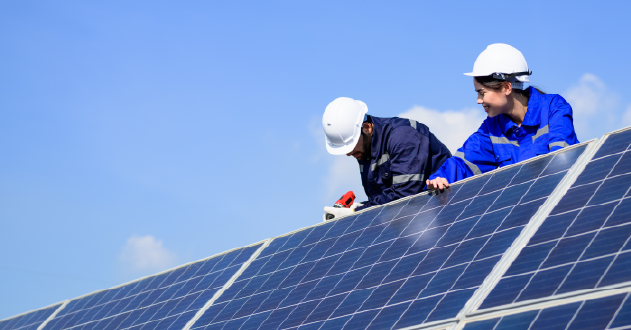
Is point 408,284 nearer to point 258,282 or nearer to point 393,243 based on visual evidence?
point 393,243

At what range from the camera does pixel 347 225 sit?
8.09 meters

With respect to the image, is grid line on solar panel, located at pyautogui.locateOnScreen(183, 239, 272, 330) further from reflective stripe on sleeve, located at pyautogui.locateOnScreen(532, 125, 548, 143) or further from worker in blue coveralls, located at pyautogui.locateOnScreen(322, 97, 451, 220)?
reflective stripe on sleeve, located at pyautogui.locateOnScreen(532, 125, 548, 143)

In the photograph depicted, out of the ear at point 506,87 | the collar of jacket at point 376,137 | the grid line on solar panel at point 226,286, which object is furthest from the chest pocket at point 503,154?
the grid line on solar panel at point 226,286

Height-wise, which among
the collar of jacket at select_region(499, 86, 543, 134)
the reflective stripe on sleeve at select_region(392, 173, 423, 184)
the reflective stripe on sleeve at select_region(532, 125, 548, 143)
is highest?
the collar of jacket at select_region(499, 86, 543, 134)

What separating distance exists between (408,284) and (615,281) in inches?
72.9

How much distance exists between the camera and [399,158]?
29.0 feet

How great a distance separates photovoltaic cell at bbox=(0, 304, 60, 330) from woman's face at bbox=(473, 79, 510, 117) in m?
6.89

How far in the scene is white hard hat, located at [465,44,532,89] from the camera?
7965 mm

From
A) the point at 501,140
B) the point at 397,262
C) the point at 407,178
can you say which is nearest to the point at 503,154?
the point at 501,140

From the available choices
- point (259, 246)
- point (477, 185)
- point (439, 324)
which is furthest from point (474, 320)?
point (259, 246)

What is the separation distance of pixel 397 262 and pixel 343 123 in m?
3.61

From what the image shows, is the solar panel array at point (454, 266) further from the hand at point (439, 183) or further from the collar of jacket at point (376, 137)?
the collar of jacket at point (376, 137)

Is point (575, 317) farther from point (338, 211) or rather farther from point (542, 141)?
point (338, 211)

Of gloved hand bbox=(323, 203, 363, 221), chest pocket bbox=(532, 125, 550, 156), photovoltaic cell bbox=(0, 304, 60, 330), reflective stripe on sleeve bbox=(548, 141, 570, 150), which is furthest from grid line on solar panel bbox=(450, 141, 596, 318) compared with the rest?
photovoltaic cell bbox=(0, 304, 60, 330)
